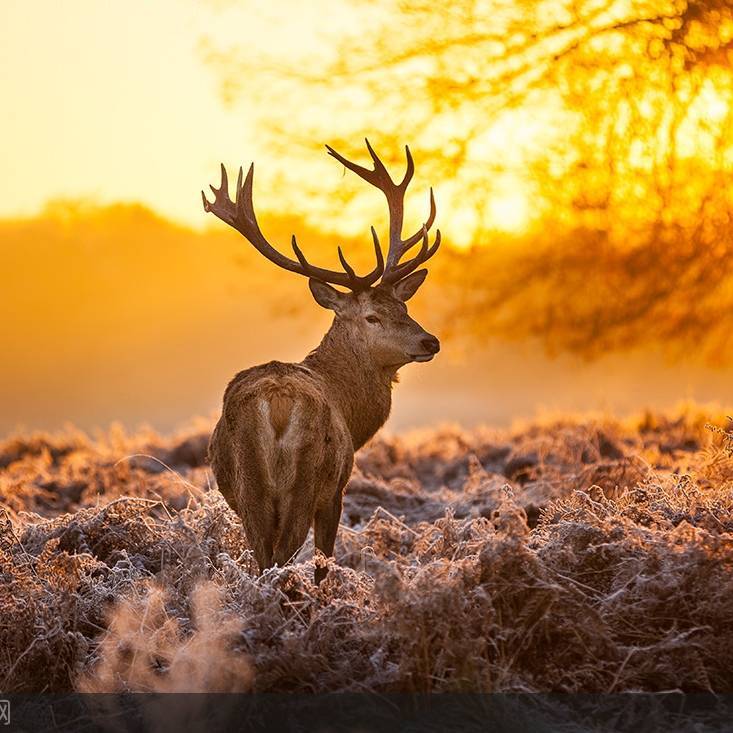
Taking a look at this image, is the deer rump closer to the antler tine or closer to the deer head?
the deer head

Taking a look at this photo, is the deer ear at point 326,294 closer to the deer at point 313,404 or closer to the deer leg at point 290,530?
the deer at point 313,404

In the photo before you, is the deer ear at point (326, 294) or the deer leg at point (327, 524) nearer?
the deer leg at point (327, 524)

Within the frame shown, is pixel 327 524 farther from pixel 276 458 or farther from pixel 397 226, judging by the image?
pixel 397 226

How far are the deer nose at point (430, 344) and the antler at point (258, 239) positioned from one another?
64cm

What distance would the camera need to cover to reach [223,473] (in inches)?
307

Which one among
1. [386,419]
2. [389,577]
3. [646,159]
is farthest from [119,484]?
[389,577]

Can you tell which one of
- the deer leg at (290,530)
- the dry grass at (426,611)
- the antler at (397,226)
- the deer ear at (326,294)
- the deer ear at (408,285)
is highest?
the antler at (397,226)

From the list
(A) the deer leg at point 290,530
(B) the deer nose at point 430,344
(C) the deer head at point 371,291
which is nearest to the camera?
(A) the deer leg at point 290,530

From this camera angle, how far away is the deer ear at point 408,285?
368 inches

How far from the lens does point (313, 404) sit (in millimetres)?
7496

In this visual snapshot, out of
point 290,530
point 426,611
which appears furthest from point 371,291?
point 426,611

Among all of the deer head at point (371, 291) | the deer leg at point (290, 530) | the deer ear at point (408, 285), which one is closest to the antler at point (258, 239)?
the deer head at point (371, 291)

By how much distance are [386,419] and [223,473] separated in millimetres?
1706

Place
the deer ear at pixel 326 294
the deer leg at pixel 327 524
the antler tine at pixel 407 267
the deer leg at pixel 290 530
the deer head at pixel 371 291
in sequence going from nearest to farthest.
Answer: the deer leg at pixel 290 530 < the deer leg at pixel 327 524 < the deer head at pixel 371 291 < the deer ear at pixel 326 294 < the antler tine at pixel 407 267
